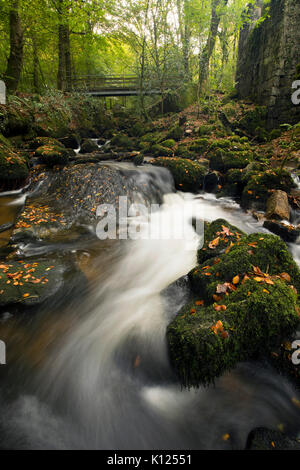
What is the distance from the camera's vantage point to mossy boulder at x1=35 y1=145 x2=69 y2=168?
7.31m

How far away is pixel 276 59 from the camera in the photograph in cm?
955

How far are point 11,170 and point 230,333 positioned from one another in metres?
7.11

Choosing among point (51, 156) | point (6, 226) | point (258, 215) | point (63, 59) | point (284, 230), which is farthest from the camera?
point (63, 59)

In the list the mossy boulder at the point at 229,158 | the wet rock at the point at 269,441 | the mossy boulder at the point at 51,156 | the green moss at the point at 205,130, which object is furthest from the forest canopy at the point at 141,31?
the wet rock at the point at 269,441

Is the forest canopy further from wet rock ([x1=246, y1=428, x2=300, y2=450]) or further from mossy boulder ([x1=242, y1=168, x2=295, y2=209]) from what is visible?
wet rock ([x1=246, y1=428, x2=300, y2=450])

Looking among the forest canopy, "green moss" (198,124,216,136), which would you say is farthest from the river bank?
the forest canopy

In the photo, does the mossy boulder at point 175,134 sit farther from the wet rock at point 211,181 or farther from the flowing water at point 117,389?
the flowing water at point 117,389

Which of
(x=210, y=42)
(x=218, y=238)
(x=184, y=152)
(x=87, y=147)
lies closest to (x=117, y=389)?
(x=218, y=238)

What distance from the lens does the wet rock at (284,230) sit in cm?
459

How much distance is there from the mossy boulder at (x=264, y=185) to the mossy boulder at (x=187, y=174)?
1796 mm

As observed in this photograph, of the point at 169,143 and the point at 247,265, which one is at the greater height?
the point at 169,143

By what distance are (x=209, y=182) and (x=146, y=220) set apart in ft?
10.1

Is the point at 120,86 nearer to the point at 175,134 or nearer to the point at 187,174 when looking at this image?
the point at 175,134

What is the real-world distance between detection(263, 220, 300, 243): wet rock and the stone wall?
7.38 metres
